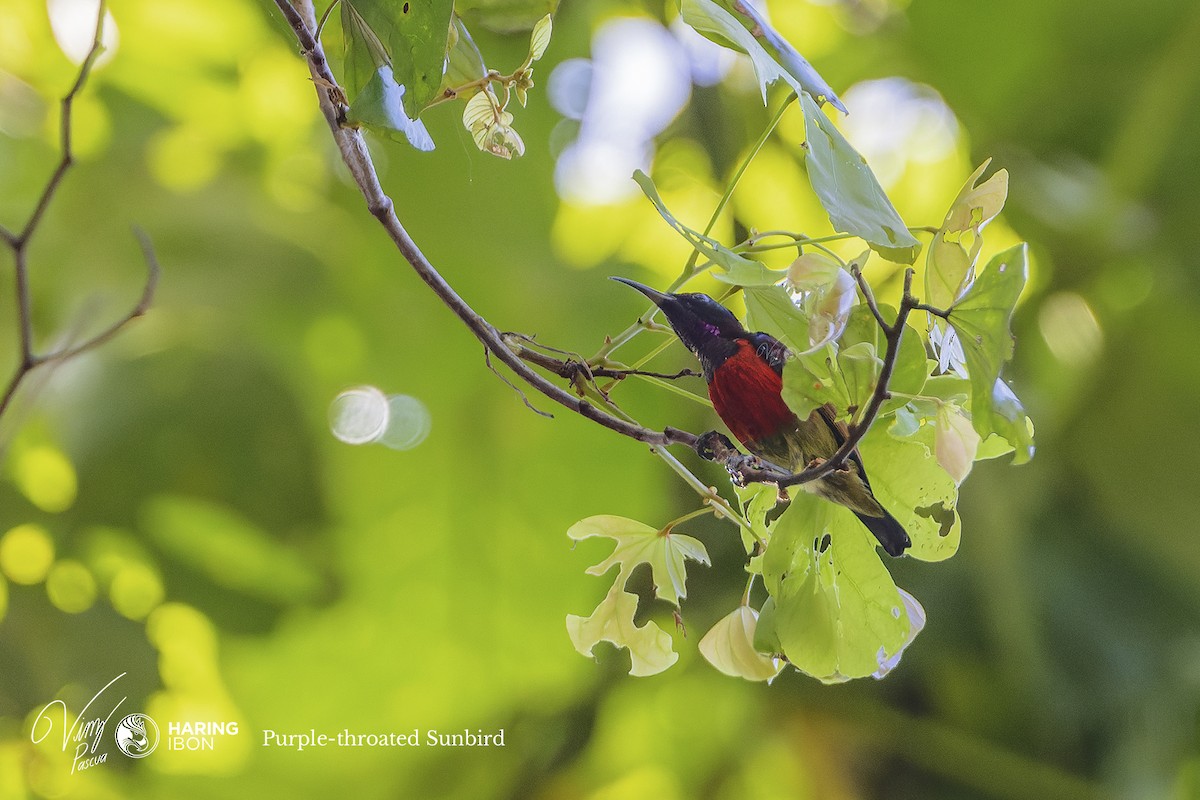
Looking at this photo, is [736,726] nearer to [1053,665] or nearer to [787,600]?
[1053,665]

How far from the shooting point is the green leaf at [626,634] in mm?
329

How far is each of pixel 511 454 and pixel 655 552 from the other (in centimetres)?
57

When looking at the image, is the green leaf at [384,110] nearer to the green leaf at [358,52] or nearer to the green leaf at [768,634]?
the green leaf at [358,52]

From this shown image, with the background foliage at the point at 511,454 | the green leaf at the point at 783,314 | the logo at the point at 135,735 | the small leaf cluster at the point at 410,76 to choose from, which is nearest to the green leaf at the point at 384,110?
the small leaf cluster at the point at 410,76

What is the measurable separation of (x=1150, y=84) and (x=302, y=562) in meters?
1.02

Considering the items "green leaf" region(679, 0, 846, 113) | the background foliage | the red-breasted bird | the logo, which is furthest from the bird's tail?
the logo

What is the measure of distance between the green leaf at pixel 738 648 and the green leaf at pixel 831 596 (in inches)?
1.3

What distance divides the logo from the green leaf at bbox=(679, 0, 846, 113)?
0.69 m

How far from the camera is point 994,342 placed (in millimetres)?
233

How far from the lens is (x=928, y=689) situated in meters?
1.00

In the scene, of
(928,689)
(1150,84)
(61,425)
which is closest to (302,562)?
(61,425)
